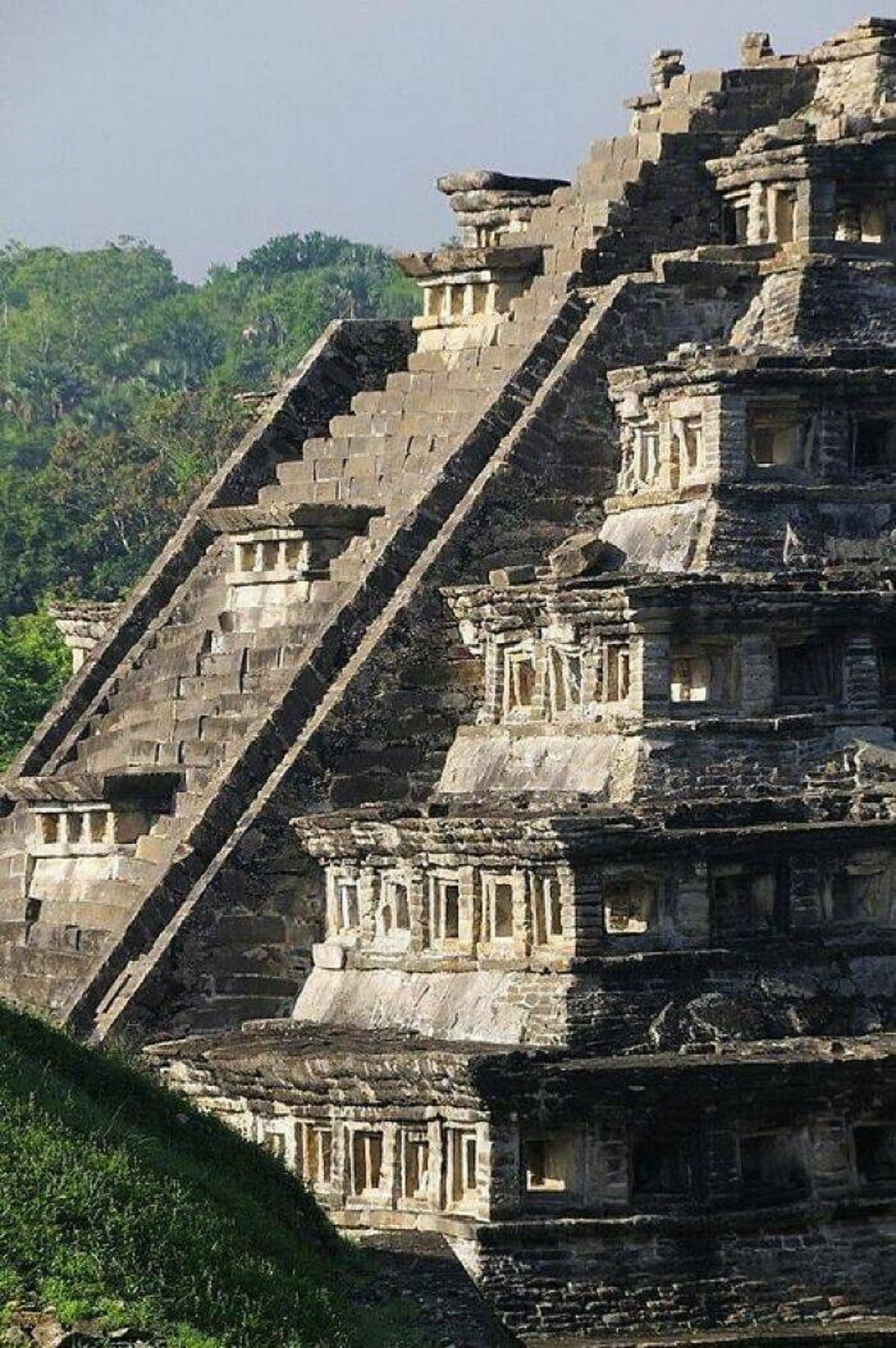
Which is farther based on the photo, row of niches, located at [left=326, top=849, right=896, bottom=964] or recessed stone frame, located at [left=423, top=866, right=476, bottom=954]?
recessed stone frame, located at [left=423, top=866, right=476, bottom=954]

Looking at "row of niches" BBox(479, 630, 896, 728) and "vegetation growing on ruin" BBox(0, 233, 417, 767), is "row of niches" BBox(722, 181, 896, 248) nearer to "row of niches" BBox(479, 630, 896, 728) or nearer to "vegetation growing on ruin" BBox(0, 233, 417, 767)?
"row of niches" BBox(479, 630, 896, 728)

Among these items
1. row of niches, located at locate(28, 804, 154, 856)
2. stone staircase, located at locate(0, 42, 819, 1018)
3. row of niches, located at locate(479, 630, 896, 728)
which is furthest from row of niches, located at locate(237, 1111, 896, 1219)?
row of niches, located at locate(28, 804, 154, 856)

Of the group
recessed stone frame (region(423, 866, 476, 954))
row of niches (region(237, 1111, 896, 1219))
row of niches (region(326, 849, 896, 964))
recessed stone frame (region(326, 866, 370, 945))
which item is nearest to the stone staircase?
recessed stone frame (region(326, 866, 370, 945))

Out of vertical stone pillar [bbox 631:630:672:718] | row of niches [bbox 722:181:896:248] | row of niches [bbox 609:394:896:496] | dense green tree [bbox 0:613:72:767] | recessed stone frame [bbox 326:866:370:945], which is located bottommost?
recessed stone frame [bbox 326:866:370:945]

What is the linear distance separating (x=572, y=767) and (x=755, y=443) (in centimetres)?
393

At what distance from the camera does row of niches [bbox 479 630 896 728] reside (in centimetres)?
4738

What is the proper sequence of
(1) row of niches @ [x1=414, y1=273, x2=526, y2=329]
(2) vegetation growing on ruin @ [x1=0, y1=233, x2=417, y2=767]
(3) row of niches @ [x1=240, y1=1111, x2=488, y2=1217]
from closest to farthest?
(3) row of niches @ [x1=240, y1=1111, x2=488, y2=1217] < (1) row of niches @ [x1=414, y1=273, x2=526, y2=329] < (2) vegetation growing on ruin @ [x1=0, y1=233, x2=417, y2=767]

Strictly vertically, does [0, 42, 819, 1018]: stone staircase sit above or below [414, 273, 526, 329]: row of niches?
below

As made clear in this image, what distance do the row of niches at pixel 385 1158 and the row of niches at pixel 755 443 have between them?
23.5 feet

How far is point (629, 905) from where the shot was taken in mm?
46281

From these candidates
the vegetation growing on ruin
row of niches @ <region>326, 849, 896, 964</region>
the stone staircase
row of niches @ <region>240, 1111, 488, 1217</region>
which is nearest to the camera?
row of niches @ <region>240, 1111, 488, 1217</region>

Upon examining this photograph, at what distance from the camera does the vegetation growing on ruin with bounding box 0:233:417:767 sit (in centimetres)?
10219

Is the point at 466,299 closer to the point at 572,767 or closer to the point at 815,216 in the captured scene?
the point at 815,216

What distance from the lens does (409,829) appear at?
47.5m
